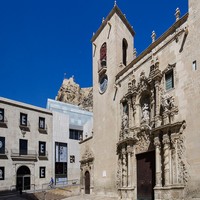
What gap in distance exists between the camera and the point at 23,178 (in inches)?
1271

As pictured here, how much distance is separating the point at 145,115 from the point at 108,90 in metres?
6.25

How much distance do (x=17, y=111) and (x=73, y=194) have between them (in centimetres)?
1152

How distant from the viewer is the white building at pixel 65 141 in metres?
36.5

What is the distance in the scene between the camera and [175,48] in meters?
16.1

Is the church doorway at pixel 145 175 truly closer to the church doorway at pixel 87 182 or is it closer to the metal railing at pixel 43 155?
the church doorway at pixel 87 182

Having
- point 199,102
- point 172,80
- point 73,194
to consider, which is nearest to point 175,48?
point 172,80

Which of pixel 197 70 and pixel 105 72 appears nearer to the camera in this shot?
pixel 197 70

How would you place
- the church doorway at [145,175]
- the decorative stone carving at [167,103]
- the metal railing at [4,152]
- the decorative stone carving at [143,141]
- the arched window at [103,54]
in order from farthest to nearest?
the metal railing at [4,152] → the arched window at [103,54] → the decorative stone carving at [143,141] → the church doorway at [145,175] → the decorative stone carving at [167,103]

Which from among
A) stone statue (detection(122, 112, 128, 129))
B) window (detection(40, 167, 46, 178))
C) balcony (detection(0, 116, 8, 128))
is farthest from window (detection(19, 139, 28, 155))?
stone statue (detection(122, 112, 128, 129))

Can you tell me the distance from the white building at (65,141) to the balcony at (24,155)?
3.21m

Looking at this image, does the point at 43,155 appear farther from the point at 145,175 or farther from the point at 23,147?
the point at 145,175

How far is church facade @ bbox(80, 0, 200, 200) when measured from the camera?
47.4 ft

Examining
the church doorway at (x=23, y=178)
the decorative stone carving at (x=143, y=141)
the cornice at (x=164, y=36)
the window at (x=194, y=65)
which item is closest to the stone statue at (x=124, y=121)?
the decorative stone carving at (x=143, y=141)

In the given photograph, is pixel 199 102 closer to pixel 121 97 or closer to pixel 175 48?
pixel 175 48
